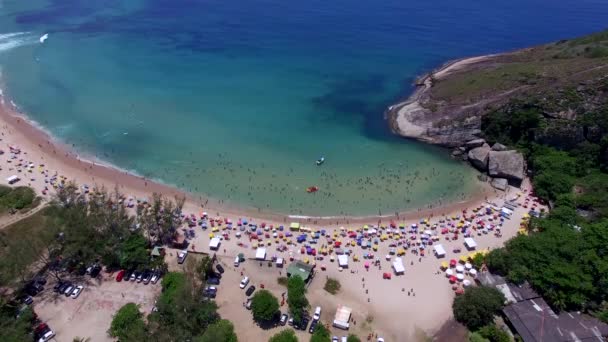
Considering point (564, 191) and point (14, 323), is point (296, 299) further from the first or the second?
point (564, 191)

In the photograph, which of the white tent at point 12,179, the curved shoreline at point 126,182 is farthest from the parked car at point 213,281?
the white tent at point 12,179

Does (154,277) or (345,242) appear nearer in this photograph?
(154,277)

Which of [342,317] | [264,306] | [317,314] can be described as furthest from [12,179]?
[342,317]

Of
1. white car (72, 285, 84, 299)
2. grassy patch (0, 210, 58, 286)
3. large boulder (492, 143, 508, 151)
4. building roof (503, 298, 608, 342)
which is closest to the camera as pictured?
building roof (503, 298, 608, 342)

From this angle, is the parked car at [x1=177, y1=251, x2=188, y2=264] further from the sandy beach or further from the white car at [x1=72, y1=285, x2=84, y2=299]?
the white car at [x1=72, y1=285, x2=84, y2=299]

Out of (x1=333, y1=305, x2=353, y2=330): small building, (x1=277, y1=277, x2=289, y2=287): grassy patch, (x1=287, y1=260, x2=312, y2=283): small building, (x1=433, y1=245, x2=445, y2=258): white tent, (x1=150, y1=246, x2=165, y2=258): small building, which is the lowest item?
(x1=333, y1=305, x2=353, y2=330): small building

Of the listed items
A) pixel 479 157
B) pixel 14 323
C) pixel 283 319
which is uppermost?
pixel 479 157

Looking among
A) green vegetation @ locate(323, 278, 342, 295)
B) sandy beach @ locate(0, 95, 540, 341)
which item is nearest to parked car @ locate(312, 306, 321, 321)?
sandy beach @ locate(0, 95, 540, 341)

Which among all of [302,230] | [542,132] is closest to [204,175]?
[302,230]
